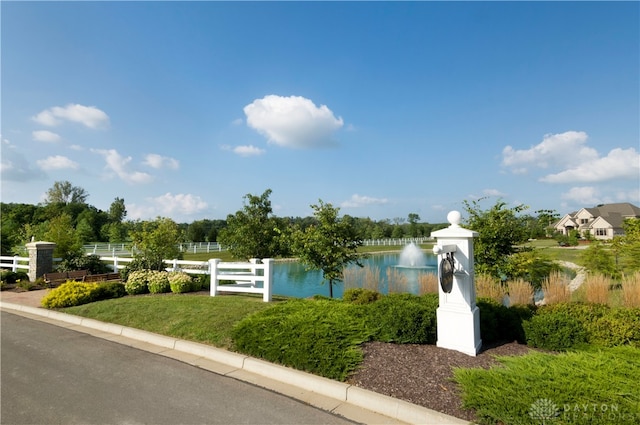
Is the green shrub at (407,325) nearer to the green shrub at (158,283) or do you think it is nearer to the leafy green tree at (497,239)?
the leafy green tree at (497,239)

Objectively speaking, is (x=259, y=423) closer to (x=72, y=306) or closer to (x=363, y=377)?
(x=363, y=377)

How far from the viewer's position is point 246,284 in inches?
421

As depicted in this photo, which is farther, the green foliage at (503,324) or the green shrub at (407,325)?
the green foliage at (503,324)

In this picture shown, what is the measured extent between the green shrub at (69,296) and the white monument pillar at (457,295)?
9170 mm

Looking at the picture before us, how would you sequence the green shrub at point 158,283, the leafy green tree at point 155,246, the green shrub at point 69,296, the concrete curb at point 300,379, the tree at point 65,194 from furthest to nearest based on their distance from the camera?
1. the tree at point 65,194
2. the leafy green tree at point 155,246
3. the green shrub at point 158,283
4. the green shrub at point 69,296
5. the concrete curb at point 300,379

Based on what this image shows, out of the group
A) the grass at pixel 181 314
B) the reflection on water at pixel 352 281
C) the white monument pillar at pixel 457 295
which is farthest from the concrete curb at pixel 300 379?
the reflection on water at pixel 352 281

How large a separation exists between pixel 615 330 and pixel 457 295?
2.16 metres

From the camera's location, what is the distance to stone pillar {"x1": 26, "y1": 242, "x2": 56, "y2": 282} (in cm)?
1355

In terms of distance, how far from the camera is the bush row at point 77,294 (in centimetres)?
870

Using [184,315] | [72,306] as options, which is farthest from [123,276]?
[184,315]

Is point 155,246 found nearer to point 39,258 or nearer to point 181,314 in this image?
point 39,258

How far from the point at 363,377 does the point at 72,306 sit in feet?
27.8

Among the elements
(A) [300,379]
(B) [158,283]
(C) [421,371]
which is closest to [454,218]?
(C) [421,371]

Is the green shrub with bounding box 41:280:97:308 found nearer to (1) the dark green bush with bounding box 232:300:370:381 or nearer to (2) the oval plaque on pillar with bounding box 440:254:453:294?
(1) the dark green bush with bounding box 232:300:370:381
